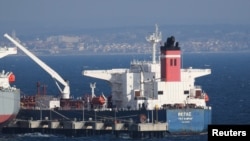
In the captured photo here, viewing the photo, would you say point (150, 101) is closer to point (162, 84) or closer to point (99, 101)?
point (162, 84)

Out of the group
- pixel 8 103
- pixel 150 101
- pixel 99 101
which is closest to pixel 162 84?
pixel 150 101

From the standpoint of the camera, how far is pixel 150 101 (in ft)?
235

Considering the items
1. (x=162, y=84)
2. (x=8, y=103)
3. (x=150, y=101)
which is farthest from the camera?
(x=8, y=103)

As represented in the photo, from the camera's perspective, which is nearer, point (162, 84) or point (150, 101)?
point (150, 101)

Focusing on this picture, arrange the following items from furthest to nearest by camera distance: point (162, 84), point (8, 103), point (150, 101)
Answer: point (8, 103)
point (162, 84)
point (150, 101)

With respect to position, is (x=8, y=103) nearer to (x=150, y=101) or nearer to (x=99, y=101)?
(x=99, y=101)

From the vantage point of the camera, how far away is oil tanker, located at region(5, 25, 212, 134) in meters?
70.4

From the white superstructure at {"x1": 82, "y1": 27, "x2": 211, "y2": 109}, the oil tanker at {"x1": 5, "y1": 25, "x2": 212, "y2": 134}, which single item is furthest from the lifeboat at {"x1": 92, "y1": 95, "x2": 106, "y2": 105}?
the white superstructure at {"x1": 82, "y1": 27, "x2": 211, "y2": 109}

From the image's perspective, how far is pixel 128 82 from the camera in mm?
74688

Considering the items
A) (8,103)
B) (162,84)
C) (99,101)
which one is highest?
(162,84)

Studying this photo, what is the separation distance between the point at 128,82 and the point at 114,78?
2395mm

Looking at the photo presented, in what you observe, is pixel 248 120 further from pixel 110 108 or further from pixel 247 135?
pixel 247 135

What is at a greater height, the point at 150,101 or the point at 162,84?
the point at 162,84

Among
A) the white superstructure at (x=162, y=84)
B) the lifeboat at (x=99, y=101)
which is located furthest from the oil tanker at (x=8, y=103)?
the white superstructure at (x=162, y=84)
